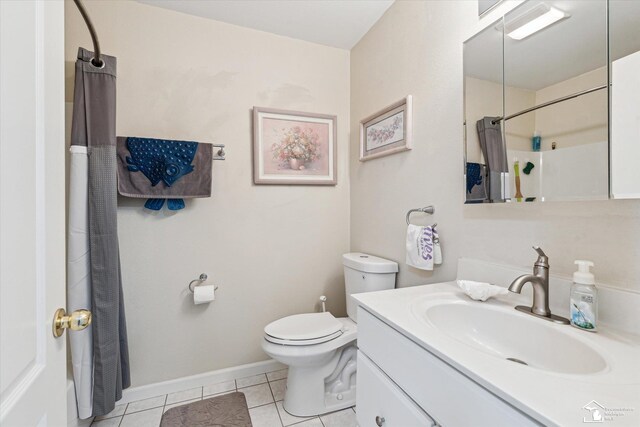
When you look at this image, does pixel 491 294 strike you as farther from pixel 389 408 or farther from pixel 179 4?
pixel 179 4

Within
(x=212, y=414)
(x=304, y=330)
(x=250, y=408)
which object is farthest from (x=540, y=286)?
(x=212, y=414)

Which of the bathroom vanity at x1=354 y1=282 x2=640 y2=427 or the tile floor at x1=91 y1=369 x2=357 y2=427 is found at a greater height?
the bathroom vanity at x1=354 y1=282 x2=640 y2=427

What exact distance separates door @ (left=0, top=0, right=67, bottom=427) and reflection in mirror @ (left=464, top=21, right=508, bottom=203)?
1.34 m

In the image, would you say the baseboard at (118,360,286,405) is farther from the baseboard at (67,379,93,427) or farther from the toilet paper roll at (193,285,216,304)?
the toilet paper roll at (193,285,216,304)

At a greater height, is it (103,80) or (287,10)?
(287,10)

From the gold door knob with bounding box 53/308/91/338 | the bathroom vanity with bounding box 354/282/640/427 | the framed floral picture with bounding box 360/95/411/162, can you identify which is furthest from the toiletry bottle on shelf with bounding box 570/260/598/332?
the gold door knob with bounding box 53/308/91/338

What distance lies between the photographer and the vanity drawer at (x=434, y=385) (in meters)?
0.55

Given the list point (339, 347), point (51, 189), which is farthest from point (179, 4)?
point (339, 347)

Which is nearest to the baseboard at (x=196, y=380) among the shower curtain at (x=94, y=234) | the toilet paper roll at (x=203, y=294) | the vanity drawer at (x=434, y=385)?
the shower curtain at (x=94, y=234)

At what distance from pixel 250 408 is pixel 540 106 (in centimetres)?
199

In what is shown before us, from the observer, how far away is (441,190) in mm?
1356

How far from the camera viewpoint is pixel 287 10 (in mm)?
1730

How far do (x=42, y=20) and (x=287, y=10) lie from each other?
1.52m

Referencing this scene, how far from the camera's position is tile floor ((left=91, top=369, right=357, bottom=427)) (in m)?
1.51
